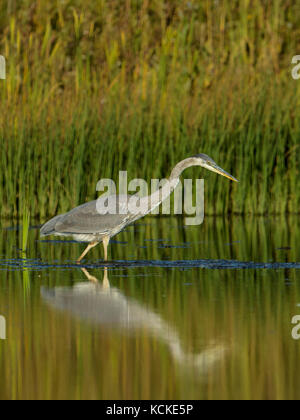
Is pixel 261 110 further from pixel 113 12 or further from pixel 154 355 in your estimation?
pixel 154 355

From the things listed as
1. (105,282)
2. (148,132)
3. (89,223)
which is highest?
(148,132)

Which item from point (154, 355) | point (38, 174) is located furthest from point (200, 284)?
point (38, 174)

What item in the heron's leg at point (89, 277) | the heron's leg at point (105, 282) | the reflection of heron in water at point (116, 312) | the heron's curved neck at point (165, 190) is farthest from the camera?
the heron's curved neck at point (165, 190)

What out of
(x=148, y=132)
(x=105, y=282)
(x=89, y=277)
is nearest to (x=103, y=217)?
(x=89, y=277)

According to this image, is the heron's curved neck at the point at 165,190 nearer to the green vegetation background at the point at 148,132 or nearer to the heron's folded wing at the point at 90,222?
the heron's folded wing at the point at 90,222

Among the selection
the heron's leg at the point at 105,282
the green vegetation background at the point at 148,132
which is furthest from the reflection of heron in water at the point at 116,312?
the green vegetation background at the point at 148,132

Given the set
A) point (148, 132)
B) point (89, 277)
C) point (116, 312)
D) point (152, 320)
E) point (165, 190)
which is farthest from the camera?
point (148, 132)

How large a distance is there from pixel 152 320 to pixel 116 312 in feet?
1.34

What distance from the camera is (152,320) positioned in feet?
22.4

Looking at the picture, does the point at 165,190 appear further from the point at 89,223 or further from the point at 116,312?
the point at 116,312

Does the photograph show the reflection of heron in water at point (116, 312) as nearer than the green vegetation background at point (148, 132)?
Yes

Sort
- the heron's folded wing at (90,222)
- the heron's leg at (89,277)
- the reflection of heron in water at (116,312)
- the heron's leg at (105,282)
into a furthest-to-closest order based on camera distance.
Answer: the heron's folded wing at (90,222), the heron's leg at (89,277), the heron's leg at (105,282), the reflection of heron in water at (116,312)

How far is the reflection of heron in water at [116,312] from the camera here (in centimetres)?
575

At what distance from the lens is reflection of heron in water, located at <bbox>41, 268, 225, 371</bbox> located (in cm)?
575
